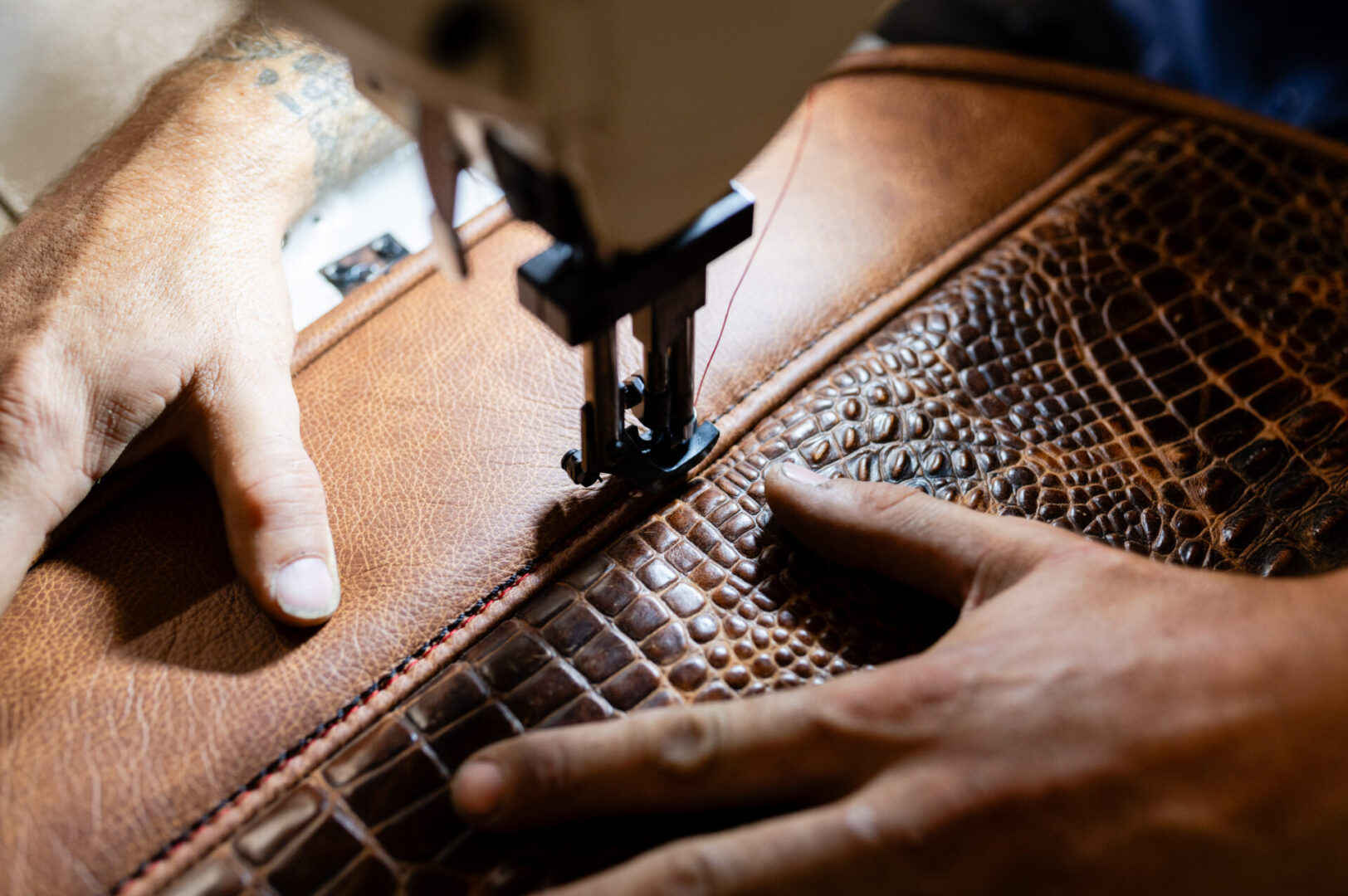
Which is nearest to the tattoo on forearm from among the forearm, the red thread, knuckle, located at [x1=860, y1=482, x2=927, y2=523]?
the forearm

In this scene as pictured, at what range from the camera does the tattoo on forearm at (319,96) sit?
1044mm

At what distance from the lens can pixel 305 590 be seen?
2.14ft

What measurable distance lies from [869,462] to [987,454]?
0.10 m

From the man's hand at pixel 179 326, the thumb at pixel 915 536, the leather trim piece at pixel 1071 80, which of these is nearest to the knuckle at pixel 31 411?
the man's hand at pixel 179 326

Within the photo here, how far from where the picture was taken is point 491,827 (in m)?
0.55

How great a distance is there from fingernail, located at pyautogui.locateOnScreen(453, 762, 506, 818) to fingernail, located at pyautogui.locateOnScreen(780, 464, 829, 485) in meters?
0.31

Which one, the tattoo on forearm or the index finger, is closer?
the index finger

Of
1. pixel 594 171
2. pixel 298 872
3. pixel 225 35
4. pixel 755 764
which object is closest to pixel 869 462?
pixel 755 764

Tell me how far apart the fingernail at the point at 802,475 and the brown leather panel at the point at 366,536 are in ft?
0.37

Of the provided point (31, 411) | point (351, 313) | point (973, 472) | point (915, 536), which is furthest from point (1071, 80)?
point (31, 411)

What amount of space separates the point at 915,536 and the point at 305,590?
45 cm

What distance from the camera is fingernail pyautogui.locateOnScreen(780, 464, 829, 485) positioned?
70 centimetres

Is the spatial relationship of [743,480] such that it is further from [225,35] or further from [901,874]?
[225,35]

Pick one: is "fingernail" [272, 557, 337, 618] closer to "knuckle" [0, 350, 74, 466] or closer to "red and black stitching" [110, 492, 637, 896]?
"red and black stitching" [110, 492, 637, 896]
